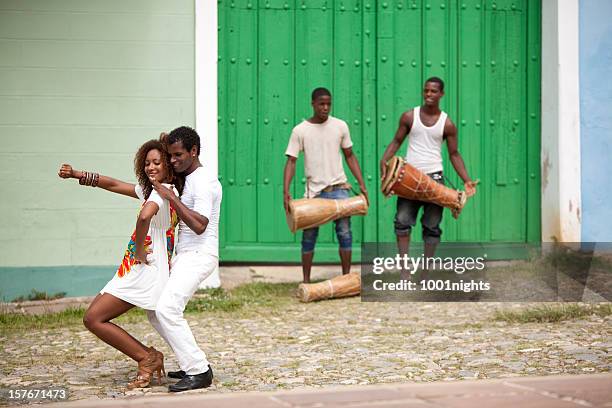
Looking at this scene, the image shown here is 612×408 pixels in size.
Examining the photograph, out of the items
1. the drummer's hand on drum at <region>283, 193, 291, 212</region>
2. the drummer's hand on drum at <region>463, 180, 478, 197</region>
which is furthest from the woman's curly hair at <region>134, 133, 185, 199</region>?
the drummer's hand on drum at <region>463, 180, 478, 197</region>

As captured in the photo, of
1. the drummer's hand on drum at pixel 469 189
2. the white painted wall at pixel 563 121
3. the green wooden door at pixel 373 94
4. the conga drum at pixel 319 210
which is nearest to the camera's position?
the conga drum at pixel 319 210

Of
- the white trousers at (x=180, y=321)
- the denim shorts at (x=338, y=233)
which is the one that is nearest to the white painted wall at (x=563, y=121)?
the denim shorts at (x=338, y=233)

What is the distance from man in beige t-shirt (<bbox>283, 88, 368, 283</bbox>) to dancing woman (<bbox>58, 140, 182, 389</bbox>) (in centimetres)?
312

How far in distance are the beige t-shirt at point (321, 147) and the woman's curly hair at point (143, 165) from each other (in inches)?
121

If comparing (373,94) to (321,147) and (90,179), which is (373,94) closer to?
(321,147)

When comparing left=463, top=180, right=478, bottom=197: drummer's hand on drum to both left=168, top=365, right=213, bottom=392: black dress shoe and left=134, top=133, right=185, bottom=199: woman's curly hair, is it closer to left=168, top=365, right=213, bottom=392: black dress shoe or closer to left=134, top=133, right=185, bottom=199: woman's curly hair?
left=134, top=133, right=185, bottom=199: woman's curly hair

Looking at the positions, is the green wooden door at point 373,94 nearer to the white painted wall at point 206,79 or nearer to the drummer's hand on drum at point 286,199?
the white painted wall at point 206,79

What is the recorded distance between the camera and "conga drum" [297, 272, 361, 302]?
333 inches

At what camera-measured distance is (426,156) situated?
8.77m

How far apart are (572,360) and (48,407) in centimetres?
288

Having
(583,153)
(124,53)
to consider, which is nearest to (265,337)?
(124,53)

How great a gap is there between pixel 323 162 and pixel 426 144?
869 mm

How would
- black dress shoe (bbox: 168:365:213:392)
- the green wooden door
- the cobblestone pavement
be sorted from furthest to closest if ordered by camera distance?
the green wooden door
the cobblestone pavement
black dress shoe (bbox: 168:365:213:392)

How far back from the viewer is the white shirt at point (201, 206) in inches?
218
